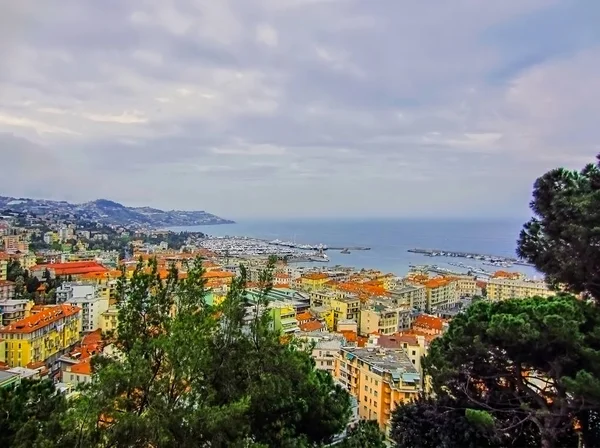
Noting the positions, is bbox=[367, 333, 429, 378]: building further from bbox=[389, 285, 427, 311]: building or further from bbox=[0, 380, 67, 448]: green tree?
bbox=[0, 380, 67, 448]: green tree

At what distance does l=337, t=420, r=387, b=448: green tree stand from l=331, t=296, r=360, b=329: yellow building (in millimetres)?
21047

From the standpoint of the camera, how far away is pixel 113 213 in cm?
12350

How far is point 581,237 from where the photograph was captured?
477 cm

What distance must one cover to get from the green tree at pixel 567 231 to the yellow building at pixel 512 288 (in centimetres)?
3066

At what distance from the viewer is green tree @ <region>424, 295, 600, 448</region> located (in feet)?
15.0

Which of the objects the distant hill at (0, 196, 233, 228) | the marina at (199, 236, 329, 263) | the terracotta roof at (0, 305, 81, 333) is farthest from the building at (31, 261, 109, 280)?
the distant hill at (0, 196, 233, 228)

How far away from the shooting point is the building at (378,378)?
13.1 metres

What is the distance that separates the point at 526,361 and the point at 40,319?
17233mm

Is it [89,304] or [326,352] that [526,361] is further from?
[89,304]

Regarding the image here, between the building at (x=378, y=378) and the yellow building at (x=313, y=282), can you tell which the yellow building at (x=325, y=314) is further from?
the building at (x=378, y=378)

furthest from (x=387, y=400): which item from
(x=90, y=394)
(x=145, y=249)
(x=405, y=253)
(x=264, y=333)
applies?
(x=405, y=253)

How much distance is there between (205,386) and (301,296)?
26.7 meters

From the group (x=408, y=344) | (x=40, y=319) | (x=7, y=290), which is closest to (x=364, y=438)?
(x=408, y=344)

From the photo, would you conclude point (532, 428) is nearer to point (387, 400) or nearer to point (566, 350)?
point (566, 350)
